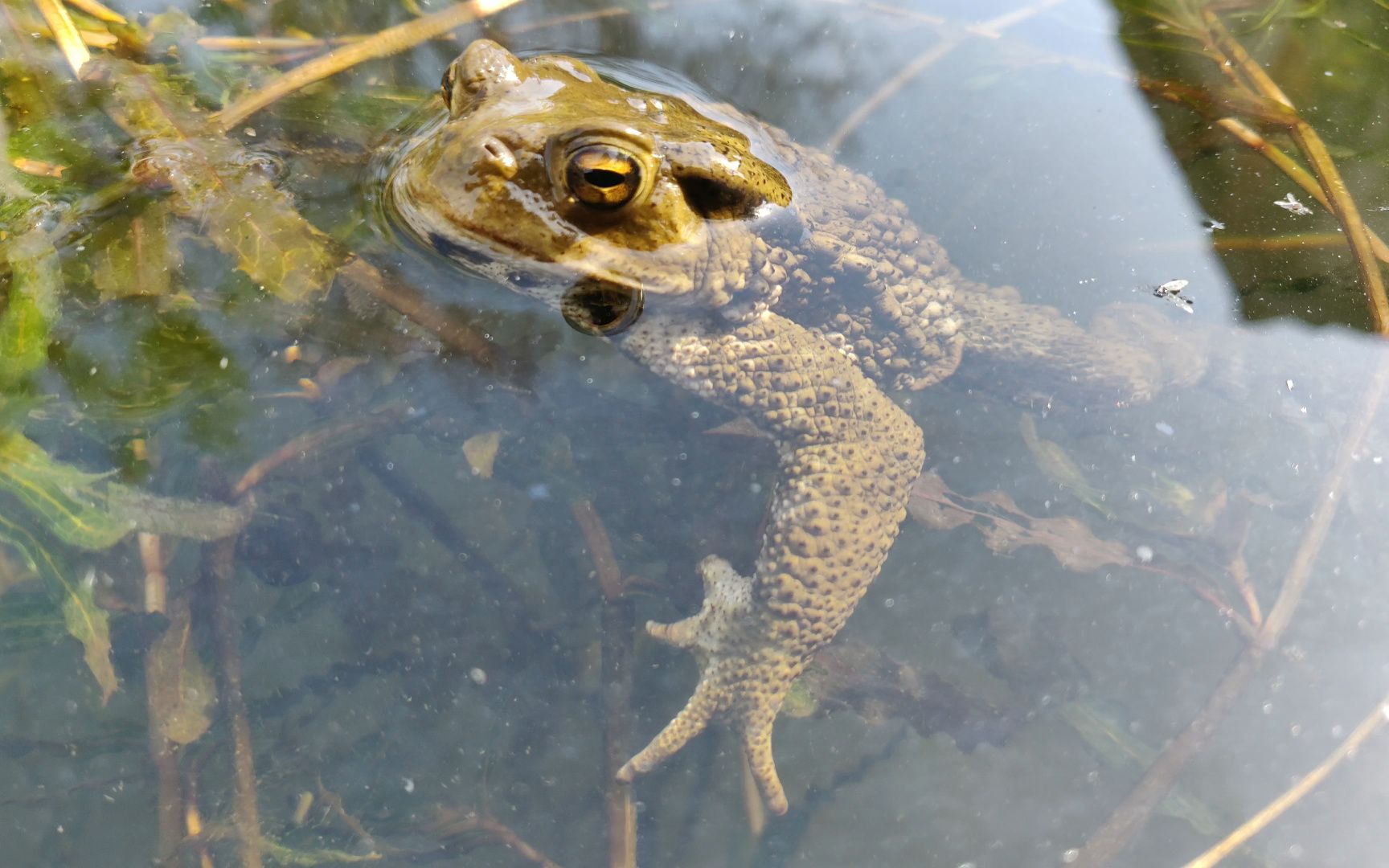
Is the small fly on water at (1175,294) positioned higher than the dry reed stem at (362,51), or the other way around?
the dry reed stem at (362,51)

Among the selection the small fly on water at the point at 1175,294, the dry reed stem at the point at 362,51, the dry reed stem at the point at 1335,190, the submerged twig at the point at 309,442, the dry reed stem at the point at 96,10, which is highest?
the dry reed stem at the point at 96,10

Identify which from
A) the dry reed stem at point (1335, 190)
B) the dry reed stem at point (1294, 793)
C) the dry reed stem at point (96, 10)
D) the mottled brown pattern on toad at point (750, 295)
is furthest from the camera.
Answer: the dry reed stem at point (1335, 190)

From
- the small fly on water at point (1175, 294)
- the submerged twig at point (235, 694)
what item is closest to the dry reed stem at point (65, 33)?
the submerged twig at point (235, 694)

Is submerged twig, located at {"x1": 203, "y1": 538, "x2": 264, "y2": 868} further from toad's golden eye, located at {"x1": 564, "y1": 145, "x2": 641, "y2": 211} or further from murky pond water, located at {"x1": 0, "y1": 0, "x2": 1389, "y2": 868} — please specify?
toad's golden eye, located at {"x1": 564, "y1": 145, "x2": 641, "y2": 211}

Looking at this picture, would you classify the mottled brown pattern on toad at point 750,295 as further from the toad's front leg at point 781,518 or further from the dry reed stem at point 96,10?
the dry reed stem at point 96,10

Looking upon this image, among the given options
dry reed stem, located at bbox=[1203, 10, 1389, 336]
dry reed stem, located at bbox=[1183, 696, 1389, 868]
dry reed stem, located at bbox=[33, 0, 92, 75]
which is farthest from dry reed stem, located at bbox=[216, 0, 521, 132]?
dry reed stem, located at bbox=[1183, 696, 1389, 868]

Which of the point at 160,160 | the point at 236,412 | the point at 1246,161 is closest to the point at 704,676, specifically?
the point at 236,412

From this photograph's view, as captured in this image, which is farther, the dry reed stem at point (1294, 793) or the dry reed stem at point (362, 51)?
the dry reed stem at point (362, 51)

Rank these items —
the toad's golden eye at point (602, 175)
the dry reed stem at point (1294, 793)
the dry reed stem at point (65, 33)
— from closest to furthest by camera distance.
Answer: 1. the toad's golden eye at point (602, 175)
2. the dry reed stem at point (1294, 793)
3. the dry reed stem at point (65, 33)

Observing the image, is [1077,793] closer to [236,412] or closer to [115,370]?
[236,412]
